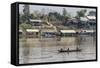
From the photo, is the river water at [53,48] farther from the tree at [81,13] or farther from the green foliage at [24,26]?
the tree at [81,13]

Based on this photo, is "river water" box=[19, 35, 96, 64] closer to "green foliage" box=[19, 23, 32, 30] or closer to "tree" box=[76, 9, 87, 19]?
"green foliage" box=[19, 23, 32, 30]

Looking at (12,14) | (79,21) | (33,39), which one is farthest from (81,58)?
(12,14)

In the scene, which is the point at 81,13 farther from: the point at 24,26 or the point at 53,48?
the point at 24,26

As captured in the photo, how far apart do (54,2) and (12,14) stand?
54cm

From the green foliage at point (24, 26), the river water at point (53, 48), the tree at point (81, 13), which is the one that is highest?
the tree at point (81, 13)

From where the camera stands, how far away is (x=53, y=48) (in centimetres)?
313

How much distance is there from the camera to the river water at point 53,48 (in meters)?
2.99

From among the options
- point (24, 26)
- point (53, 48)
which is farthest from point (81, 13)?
point (24, 26)

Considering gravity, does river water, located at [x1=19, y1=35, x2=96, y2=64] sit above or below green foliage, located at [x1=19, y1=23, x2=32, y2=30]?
below

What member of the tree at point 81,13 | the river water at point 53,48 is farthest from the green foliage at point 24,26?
the tree at point 81,13

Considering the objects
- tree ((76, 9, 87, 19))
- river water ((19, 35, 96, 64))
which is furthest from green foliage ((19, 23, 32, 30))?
tree ((76, 9, 87, 19))

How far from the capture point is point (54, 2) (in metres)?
3.24

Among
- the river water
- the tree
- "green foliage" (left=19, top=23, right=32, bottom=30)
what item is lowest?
the river water

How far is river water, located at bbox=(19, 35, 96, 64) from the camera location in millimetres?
2986
